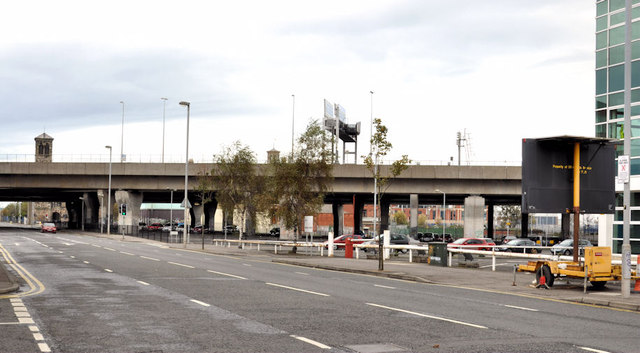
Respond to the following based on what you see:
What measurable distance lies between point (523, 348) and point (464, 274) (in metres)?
18.7

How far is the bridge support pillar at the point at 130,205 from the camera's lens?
3418 inches

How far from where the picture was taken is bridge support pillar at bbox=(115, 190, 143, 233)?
86812mm

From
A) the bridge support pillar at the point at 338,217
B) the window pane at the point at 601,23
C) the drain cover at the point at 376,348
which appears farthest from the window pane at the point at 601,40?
the bridge support pillar at the point at 338,217

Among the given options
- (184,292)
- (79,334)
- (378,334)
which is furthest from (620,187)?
(79,334)

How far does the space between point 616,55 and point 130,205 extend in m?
65.6

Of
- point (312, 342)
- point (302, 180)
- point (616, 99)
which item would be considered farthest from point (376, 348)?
point (302, 180)

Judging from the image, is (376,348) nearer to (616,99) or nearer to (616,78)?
(616,99)

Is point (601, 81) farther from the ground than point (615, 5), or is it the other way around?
point (615, 5)

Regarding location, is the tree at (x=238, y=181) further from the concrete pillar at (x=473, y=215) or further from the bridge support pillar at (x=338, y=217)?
the bridge support pillar at (x=338, y=217)

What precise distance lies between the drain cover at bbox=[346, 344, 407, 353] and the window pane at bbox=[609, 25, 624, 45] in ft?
97.0

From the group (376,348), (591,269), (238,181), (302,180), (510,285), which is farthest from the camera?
(238,181)

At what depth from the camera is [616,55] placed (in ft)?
117

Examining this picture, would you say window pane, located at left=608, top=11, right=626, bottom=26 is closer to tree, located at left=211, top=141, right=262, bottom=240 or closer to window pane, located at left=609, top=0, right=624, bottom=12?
window pane, located at left=609, top=0, right=624, bottom=12

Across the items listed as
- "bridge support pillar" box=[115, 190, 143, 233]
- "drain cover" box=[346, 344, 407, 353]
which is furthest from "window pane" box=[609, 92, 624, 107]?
"bridge support pillar" box=[115, 190, 143, 233]
